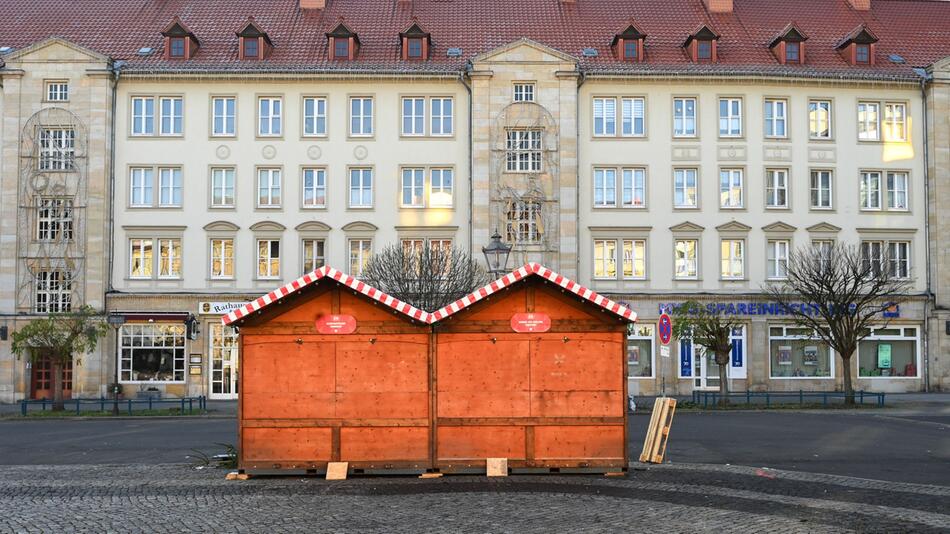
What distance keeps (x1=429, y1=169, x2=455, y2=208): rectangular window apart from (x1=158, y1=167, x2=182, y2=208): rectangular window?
10545mm

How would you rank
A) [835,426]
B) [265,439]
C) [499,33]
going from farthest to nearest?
[499,33] → [835,426] → [265,439]

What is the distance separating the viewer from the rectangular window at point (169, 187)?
140ft

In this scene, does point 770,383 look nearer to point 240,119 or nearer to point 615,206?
point 615,206

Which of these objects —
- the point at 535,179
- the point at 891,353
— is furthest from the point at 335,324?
the point at 891,353

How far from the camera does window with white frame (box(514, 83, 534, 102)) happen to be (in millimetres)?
42469

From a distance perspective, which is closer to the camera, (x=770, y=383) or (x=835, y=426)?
(x=835, y=426)

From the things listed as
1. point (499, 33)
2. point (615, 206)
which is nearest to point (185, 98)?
point (499, 33)

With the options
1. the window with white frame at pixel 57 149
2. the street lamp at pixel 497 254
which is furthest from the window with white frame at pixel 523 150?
the street lamp at pixel 497 254

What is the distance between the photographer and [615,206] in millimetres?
43031

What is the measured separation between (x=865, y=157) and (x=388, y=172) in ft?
66.7

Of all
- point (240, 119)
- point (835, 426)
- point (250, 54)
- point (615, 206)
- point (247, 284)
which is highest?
point (250, 54)

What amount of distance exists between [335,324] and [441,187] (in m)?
27.3

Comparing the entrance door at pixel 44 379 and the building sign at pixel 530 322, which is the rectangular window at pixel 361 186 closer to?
the entrance door at pixel 44 379

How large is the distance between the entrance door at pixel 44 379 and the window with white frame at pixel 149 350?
2.14m
